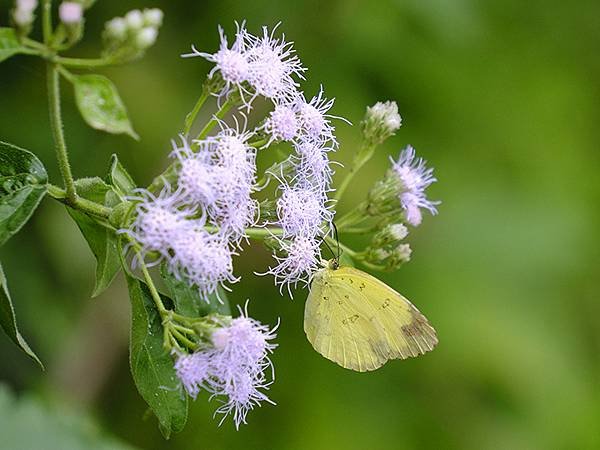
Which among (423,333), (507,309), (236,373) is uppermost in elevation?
(507,309)

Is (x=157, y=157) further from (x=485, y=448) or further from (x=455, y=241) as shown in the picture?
(x=485, y=448)

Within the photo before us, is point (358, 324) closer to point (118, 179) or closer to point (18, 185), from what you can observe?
point (118, 179)

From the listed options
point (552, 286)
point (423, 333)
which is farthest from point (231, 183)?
point (552, 286)

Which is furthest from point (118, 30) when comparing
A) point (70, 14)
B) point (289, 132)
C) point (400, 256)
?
point (400, 256)

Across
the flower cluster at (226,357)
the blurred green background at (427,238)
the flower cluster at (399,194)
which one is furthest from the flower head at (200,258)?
the blurred green background at (427,238)

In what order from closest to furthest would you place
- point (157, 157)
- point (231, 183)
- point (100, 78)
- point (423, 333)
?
point (100, 78) → point (231, 183) → point (423, 333) → point (157, 157)
